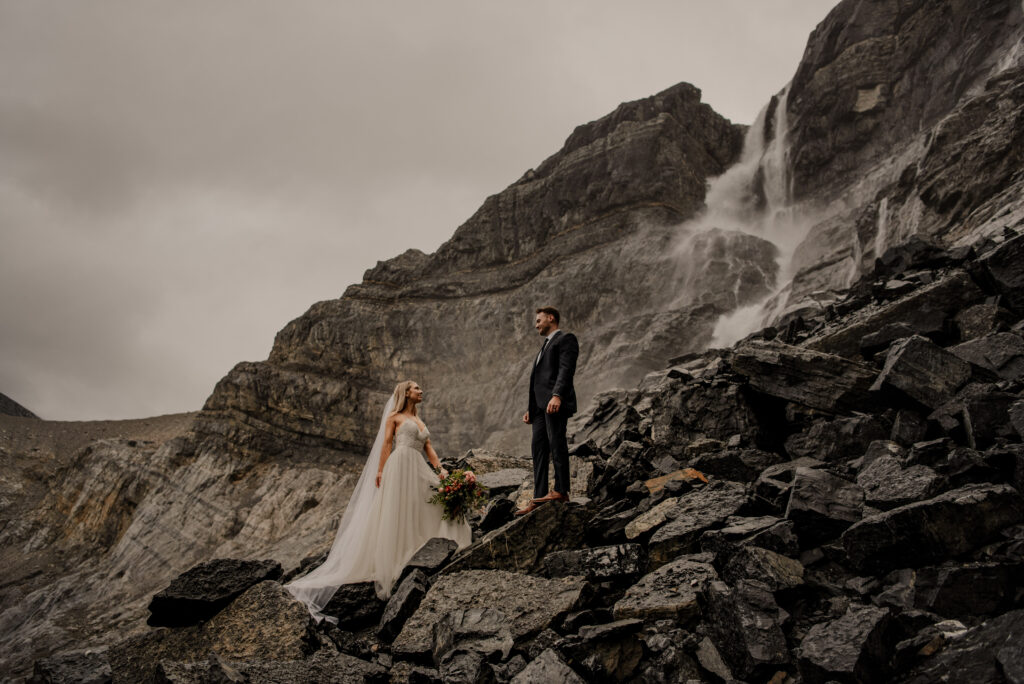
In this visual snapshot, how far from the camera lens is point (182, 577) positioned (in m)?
6.20

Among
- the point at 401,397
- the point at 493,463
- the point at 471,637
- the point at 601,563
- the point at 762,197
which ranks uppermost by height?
the point at 762,197

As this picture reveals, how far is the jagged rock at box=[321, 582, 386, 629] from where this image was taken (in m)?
6.13

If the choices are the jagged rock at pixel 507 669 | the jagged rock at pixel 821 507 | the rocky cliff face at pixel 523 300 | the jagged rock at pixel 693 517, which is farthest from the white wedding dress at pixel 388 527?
the rocky cliff face at pixel 523 300

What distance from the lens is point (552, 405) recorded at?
6.70m

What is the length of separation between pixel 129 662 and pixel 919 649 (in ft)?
20.4

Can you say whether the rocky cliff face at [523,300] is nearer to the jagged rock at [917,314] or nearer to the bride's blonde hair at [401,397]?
the jagged rock at [917,314]

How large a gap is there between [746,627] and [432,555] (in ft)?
13.1

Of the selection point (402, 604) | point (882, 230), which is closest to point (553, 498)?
point (402, 604)

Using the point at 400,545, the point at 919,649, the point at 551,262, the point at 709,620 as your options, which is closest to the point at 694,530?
the point at 709,620

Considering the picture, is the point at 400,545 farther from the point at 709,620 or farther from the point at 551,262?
the point at 551,262

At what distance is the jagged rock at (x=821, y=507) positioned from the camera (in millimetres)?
4660

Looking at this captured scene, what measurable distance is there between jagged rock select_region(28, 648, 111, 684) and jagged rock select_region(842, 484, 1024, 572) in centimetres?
622

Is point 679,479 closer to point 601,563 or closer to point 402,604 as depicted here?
point 601,563

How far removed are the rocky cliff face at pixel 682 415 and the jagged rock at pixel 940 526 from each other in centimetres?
2
